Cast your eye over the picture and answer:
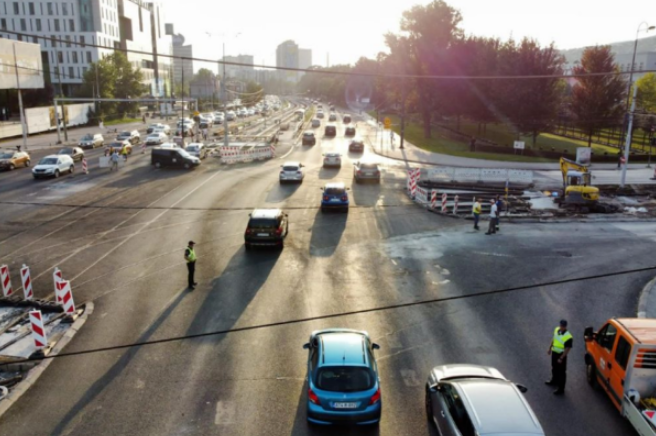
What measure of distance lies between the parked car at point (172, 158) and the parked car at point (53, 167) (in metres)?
A: 6.54

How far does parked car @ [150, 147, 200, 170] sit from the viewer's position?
44.1 meters

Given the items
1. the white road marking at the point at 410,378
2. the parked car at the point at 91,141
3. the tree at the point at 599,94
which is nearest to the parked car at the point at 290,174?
the white road marking at the point at 410,378

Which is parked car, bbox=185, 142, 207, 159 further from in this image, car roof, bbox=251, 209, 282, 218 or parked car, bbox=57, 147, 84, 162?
car roof, bbox=251, 209, 282, 218

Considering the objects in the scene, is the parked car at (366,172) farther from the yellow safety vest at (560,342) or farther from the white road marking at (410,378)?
the yellow safety vest at (560,342)

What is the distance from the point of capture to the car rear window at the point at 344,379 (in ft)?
32.9

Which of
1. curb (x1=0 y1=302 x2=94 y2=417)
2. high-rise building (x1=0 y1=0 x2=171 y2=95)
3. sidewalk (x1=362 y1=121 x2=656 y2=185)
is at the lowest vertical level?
curb (x1=0 y1=302 x2=94 y2=417)

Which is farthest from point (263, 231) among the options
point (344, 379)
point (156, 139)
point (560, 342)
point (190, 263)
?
point (156, 139)

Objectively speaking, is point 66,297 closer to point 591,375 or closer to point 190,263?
point 190,263

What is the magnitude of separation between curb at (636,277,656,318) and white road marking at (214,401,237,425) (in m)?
12.0

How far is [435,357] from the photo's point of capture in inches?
522

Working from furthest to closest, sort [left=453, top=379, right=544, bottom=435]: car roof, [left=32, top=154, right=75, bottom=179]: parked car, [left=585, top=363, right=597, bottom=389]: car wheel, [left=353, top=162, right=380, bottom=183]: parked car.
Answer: [left=353, top=162, right=380, bottom=183]: parked car → [left=32, top=154, right=75, bottom=179]: parked car → [left=585, top=363, right=597, bottom=389]: car wheel → [left=453, top=379, right=544, bottom=435]: car roof

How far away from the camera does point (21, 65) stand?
68938 millimetres

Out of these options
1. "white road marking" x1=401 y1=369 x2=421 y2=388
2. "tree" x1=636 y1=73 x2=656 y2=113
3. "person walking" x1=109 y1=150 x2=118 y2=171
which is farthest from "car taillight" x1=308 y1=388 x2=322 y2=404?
"tree" x1=636 y1=73 x2=656 y2=113

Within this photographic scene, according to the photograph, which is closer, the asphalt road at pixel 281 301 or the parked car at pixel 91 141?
the asphalt road at pixel 281 301
